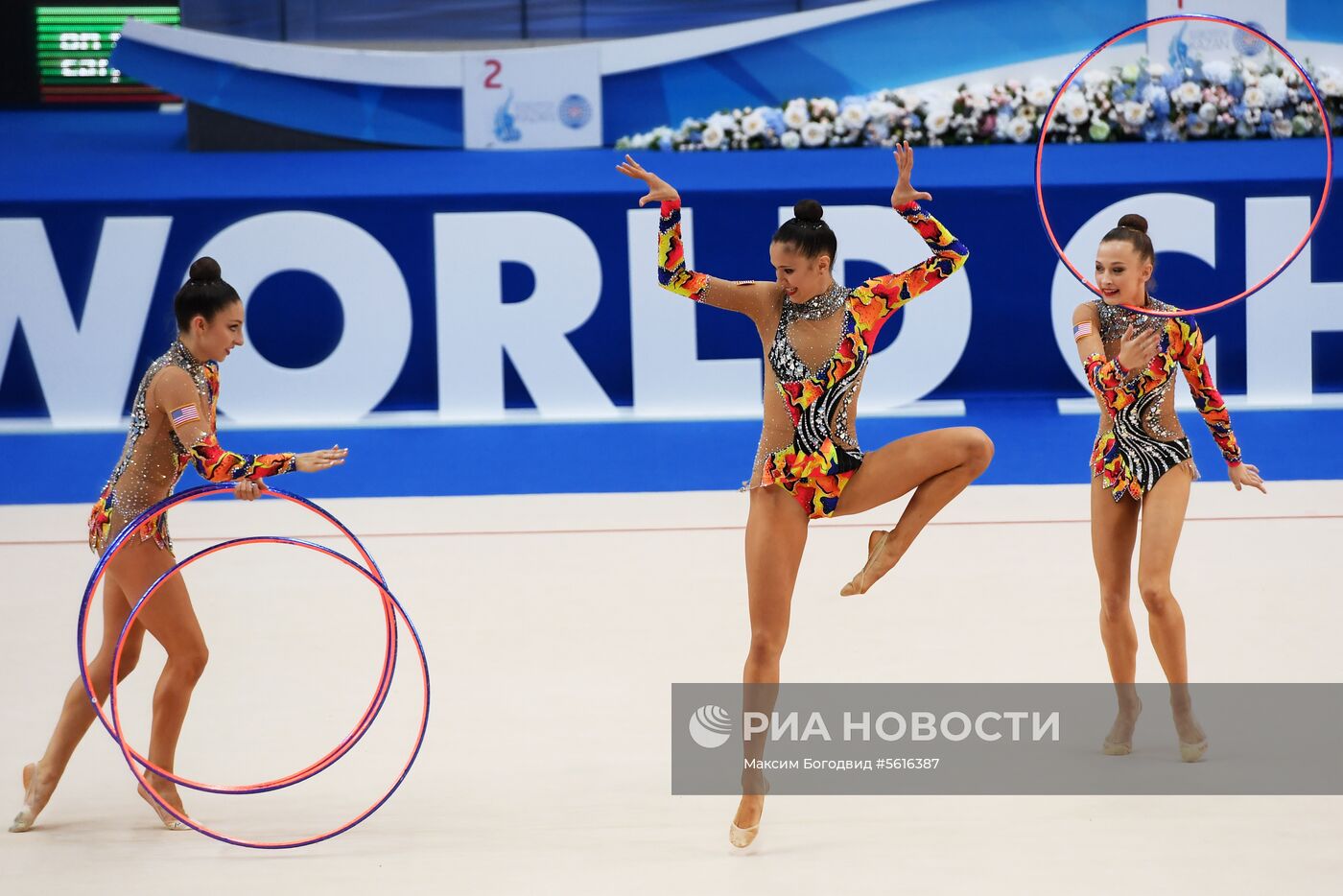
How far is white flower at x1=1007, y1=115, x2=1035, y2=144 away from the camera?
10383 mm

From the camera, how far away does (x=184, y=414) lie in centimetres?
382

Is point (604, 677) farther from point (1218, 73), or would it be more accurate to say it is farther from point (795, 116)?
point (1218, 73)

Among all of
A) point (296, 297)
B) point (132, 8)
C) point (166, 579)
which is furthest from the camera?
point (132, 8)

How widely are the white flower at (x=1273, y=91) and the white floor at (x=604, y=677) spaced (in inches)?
151

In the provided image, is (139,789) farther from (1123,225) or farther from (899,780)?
(1123,225)

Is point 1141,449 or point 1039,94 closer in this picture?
point 1141,449

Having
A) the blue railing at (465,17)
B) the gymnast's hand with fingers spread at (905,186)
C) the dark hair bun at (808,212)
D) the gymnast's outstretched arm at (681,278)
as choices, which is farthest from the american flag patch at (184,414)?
the blue railing at (465,17)

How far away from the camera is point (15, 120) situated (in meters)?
14.5

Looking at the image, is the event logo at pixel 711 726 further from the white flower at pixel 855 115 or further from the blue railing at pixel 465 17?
the blue railing at pixel 465 17

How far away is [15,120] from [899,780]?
1303 cm

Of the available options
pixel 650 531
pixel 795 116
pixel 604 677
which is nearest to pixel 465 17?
pixel 795 116

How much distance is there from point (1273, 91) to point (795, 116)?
3243 millimetres

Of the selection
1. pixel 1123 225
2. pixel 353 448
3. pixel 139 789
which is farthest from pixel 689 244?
pixel 139 789

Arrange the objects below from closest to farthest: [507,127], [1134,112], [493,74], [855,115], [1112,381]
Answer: [1112,381], [1134,112], [855,115], [493,74], [507,127]
